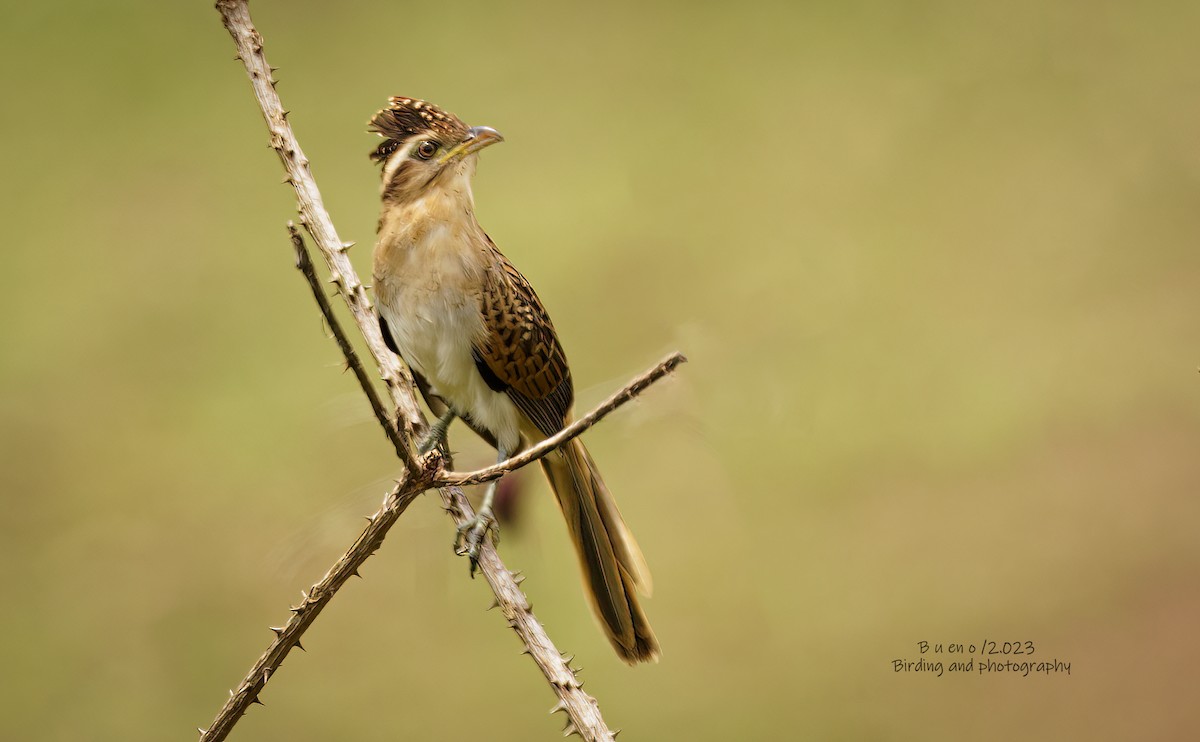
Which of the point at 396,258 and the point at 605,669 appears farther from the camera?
the point at 605,669

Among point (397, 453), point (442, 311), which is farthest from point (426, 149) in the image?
point (397, 453)

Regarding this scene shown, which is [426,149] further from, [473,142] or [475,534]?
[475,534]

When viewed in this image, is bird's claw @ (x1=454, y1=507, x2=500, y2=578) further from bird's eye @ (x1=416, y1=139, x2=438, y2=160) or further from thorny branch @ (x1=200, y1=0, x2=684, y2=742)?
bird's eye @ (x1=416, y1=139, x2=438, y2=160)

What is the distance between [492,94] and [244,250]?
770 millimetres

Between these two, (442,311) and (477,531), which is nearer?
(477,531)

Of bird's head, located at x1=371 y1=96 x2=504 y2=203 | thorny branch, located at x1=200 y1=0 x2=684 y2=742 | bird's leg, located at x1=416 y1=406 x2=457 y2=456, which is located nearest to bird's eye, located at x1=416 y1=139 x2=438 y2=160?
bird's head, located at x1=371 y1=96 x2=504 y2=203

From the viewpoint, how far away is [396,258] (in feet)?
3.76

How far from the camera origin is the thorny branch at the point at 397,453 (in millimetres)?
713

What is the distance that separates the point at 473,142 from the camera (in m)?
1.02

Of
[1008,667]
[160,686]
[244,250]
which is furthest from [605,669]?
[244,250]

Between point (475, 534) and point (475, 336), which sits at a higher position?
point (475, 336)

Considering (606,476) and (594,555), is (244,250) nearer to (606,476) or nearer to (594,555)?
(606,476)

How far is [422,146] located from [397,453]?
38 centimetres

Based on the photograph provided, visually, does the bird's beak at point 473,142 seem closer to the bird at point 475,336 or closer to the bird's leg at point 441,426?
the bird at point 475,336
